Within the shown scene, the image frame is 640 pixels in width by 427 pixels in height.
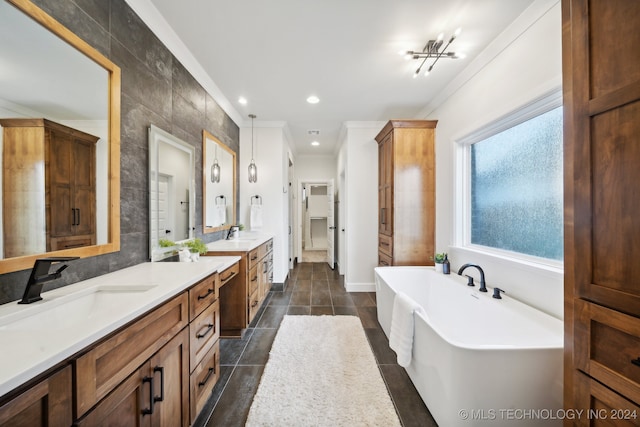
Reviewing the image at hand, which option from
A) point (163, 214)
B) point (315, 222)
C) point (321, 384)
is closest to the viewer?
point (321, 384)

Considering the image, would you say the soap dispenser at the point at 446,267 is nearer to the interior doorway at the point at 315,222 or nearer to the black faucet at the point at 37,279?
the black faucet at the point at 37,279

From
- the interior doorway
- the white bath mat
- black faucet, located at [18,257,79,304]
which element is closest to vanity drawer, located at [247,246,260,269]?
the white bath mat

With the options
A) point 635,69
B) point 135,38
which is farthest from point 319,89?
point 635,69

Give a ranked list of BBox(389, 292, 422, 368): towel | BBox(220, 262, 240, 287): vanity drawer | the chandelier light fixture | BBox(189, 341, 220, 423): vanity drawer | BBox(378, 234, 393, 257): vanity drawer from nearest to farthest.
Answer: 1. BBox(189, 341, 220, 423): vanity drawer
2. BBox(389, 292, 422, 368): towel
3. BBox(220, 262, 240, 287): vanity drawer
4. the chandelier light fixture
5. BBox(378, 234, 393, 257): vanity drawer

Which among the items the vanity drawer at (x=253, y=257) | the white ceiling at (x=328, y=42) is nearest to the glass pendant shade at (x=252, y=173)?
the white ceiling at (x=328, y=42)

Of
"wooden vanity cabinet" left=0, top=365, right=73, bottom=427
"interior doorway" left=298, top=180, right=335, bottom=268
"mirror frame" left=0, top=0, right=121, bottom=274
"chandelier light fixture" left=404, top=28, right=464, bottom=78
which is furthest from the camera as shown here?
"interior doorway" left=298, top=180, right=335, bottom=268

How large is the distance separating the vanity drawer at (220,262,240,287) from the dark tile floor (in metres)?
0.67

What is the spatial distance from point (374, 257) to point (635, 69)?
3301mm

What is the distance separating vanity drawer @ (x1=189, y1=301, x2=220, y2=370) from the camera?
1.30 metres

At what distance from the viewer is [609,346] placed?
832mm

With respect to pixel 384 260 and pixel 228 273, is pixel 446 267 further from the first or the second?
pixel 228 273

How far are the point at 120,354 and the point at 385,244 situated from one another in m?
3.06

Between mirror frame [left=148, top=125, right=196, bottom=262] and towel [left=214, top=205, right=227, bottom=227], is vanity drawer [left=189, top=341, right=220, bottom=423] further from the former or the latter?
towel [left=214, top=205, right=227, bottom=227]

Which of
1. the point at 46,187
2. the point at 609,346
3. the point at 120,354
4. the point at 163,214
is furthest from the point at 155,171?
the point at 609,346
